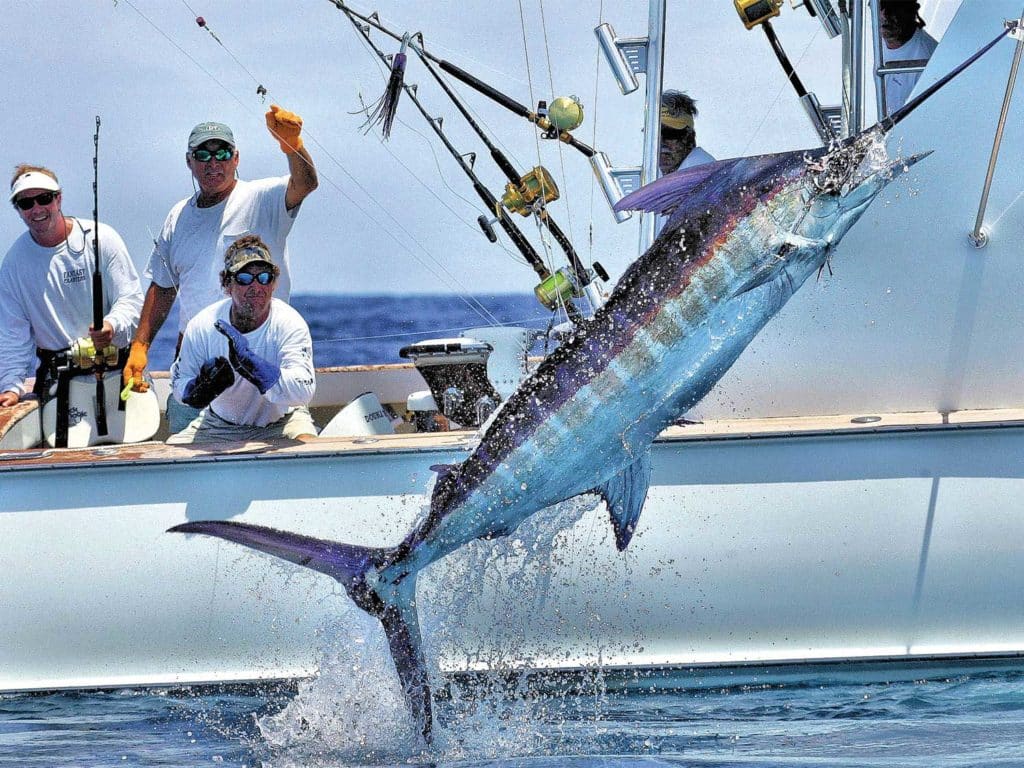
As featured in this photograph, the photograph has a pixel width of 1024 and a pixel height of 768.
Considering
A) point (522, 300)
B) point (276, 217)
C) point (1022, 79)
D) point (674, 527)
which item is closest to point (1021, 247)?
point (1022, 79)

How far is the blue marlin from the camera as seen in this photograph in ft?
9.48

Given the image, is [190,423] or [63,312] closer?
[190,423]

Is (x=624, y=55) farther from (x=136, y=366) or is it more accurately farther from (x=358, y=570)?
(x=136, y=366)

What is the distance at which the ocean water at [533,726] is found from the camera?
12.6 feet

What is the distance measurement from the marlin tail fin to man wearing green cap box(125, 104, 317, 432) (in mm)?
2361

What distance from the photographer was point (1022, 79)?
4629mm

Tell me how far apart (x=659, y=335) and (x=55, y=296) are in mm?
4108

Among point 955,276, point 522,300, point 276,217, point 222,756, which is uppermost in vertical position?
point 522,300

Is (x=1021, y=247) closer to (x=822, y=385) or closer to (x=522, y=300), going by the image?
(x=822, y=385)

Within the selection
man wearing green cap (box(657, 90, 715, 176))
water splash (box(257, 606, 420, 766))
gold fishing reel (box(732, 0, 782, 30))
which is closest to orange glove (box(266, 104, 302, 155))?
man wearing green cap (box(657, 90, 715, 176))

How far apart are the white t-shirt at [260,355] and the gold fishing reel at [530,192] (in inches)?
41.2

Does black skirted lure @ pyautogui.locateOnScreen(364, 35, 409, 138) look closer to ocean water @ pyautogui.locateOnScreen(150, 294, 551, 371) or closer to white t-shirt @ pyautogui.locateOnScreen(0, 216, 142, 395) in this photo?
white t-shirt @ pyautogui.locateOnScreen(0, 216, 142, 395)

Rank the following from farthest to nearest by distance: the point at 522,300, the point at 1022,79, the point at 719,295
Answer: the point at 522,300 < the point at 1022,79 < the point at 719,295

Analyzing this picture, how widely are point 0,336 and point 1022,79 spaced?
4.68m
